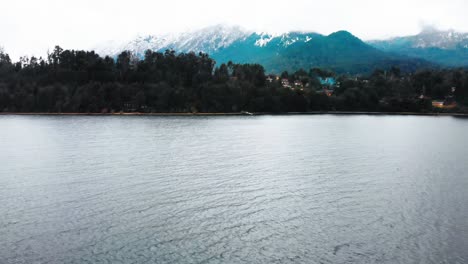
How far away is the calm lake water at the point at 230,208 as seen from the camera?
2014 cm

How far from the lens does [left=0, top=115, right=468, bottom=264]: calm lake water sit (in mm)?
20141

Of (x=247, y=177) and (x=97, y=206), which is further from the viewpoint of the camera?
(x=247, y=177)

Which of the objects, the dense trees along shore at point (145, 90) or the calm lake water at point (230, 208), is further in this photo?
the dense trees along shore at point (145, 90)

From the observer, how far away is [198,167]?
43.7 m

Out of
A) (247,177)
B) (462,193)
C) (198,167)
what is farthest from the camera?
(198,167)

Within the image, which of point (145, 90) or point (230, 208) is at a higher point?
point (145, 90)

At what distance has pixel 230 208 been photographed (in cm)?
2730

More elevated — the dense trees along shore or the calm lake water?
the dense trees along shore

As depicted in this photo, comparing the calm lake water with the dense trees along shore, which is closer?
the calm lake water

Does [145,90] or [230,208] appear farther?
[145,90]

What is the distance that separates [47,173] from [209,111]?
136 metres

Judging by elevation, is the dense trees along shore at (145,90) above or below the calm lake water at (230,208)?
above

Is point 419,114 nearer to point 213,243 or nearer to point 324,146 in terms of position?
point 324,146

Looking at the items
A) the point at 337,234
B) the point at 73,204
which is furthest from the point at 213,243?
the point at 73,204
